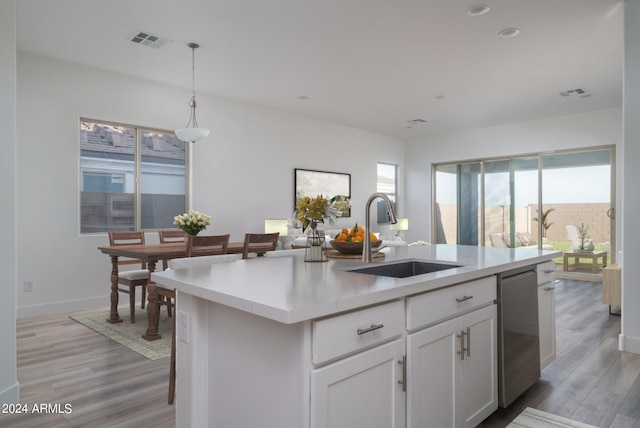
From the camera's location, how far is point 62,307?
4.46m

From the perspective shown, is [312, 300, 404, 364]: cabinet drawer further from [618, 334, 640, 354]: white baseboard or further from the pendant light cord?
the pendant light cord

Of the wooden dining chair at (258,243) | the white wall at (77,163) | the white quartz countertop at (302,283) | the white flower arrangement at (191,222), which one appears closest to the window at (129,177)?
the white wall at (77,163)

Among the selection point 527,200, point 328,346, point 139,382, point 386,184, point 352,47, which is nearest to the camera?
point 328,346

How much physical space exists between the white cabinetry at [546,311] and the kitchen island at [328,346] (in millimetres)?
741

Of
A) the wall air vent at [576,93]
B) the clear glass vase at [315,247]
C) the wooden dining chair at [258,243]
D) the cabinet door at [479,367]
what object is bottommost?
the cabinet door at [479,367]

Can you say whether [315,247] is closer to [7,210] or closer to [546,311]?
[546,311]

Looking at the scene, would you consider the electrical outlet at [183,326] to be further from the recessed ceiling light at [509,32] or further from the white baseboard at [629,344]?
the recessed ceiling light at [509,32]

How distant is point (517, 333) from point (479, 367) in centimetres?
43

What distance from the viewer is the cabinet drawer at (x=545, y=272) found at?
2515 mm

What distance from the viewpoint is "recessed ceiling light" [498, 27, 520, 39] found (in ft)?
12.2

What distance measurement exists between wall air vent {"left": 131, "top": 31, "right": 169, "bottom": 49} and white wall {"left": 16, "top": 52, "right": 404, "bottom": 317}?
3.67 feet

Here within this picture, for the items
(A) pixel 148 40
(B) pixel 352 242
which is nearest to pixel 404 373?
(B) pixel 352 242

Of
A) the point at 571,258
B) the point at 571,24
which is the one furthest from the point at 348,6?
the point at 571,258

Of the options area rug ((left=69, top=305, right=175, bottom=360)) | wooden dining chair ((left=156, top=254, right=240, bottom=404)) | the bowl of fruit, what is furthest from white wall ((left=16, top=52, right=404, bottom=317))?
the bowl of fruit
